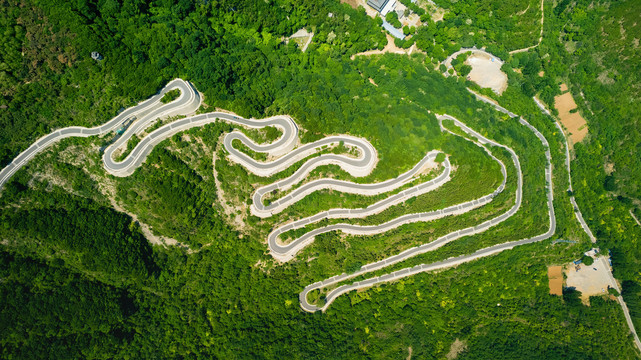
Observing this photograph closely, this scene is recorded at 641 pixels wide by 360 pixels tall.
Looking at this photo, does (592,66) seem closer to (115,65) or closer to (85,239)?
(115,65)

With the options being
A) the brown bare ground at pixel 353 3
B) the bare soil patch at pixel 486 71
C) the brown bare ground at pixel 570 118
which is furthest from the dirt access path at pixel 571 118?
the brown bare ground at pixel 353 3

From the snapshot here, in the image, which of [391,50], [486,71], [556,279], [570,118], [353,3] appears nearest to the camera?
[556,279]

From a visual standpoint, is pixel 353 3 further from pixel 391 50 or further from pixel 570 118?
pixel 570 118

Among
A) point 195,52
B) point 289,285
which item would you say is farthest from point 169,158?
point 289,285

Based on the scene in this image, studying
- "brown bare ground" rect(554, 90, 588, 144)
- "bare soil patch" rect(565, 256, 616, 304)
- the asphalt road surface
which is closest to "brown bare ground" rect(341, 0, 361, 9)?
the asphalt road surface

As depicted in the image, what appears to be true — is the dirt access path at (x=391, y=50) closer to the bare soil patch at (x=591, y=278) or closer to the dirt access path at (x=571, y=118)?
the dirt access path at (x=571, y=118)

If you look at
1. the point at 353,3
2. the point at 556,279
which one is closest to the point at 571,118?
the point at 556,279

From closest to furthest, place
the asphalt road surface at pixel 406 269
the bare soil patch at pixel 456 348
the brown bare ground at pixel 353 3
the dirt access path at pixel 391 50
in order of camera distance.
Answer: the asphalt road surface at pixel 406 269 < the bare soil patch at pixel 456 348 < the dirt access path at pixel 391 50 < the brown bare ground at pixel 353 3
